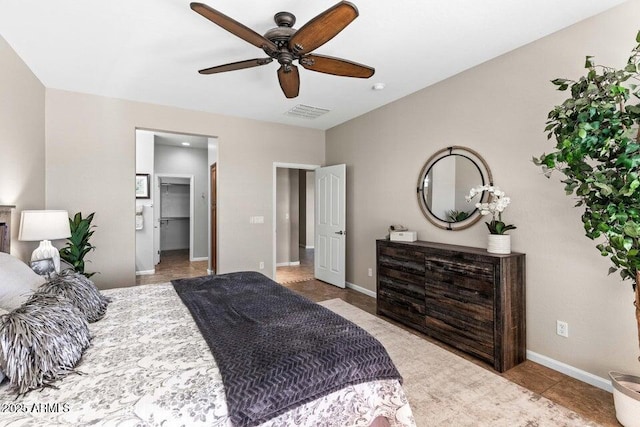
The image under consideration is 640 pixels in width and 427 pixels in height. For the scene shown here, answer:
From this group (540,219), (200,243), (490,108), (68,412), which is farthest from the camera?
(200,243)

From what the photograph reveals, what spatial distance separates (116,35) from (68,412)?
2671 millimetres

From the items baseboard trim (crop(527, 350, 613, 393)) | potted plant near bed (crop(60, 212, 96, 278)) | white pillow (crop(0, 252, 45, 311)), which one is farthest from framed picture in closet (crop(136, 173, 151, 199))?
baseboard trim (crop(527, 350, 613, 393))

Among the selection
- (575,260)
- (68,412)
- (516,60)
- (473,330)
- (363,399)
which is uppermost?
(516,60)

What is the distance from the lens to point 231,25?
167 centimetres

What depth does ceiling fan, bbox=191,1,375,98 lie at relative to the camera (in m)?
1.54

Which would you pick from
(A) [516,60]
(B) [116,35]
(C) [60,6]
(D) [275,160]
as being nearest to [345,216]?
(D) [275,160]

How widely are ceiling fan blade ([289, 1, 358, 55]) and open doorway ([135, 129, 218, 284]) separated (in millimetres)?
3009

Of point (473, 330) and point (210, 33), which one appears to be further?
point (473, 330)

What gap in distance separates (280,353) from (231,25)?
5.85 feet

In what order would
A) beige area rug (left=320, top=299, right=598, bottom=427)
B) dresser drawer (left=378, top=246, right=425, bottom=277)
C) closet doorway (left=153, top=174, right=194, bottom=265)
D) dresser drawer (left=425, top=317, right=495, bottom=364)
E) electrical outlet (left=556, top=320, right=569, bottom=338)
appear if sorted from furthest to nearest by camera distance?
closet doorway (left=153, top=174, right=194, bottom=265) → dresser drawer (left=378, top=246, right=425, bottom=277) → dresser drawer (left=425, top=317, right=495, bottom=364) → electrical outlet (left=556, top=320, right=569, bottom=338) → beige area rug (left=320, top=299, right=598, bottom=427)

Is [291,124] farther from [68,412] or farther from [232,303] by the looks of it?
[68,412]

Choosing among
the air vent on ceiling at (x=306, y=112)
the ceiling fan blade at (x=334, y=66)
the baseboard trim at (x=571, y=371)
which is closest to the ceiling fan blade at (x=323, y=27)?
the ceiling fan blade at (x=334, y=66)

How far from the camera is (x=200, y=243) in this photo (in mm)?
7055

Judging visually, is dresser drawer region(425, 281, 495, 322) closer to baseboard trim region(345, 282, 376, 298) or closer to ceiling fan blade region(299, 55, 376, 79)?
baseboard trim region(345, 282, 376, 298)
